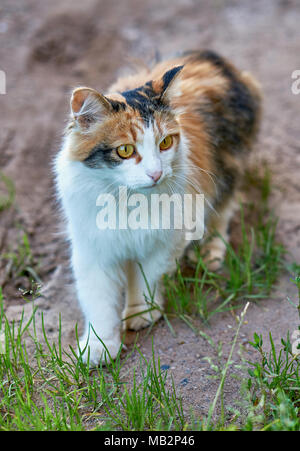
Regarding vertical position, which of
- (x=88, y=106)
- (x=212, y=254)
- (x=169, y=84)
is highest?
(x=169, y=84)

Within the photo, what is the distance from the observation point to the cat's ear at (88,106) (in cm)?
208

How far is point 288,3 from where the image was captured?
5754mm

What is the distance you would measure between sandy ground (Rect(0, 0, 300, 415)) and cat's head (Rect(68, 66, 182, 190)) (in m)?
0.86

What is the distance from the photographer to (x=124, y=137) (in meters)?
2.13

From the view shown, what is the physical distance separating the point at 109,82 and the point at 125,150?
1.95 meters

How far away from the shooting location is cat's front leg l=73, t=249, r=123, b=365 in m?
2.53

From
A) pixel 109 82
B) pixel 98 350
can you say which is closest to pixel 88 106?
pixel 98 350

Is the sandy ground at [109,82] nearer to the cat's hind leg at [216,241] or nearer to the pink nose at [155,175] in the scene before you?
the cat's hind leg at [216,241]

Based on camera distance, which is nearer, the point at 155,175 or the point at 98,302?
the point at 155,175

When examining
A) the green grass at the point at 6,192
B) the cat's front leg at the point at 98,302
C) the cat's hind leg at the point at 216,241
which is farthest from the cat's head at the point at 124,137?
the green grass at the point at 6,192

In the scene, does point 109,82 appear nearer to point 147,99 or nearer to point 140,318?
point 147,99
